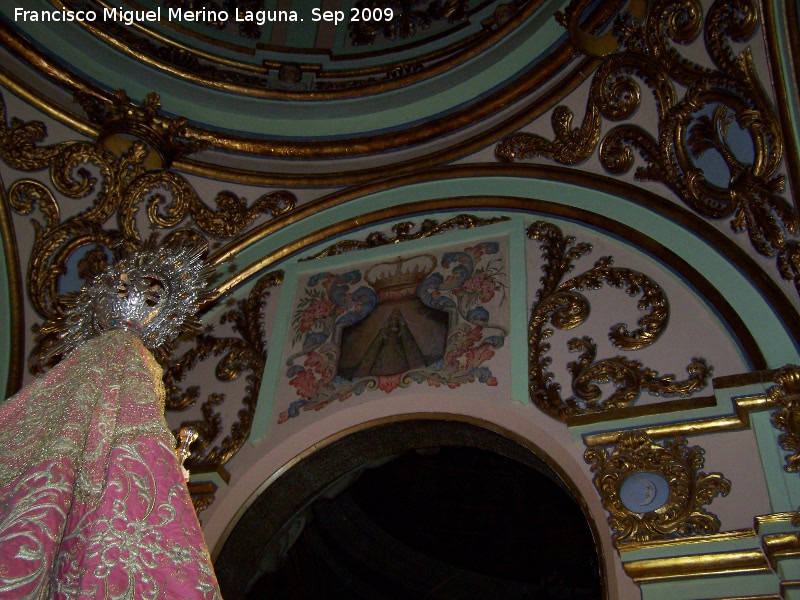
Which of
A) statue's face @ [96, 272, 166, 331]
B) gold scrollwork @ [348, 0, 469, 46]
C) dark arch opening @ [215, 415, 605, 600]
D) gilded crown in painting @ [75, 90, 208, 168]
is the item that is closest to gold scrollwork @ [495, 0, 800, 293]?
gold scrollwork @ [348, 0, 469, 46]

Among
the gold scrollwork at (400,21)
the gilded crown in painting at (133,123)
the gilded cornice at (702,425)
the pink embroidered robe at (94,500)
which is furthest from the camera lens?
the gold scrollwork at (400,21)

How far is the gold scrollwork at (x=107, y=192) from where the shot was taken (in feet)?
16.9

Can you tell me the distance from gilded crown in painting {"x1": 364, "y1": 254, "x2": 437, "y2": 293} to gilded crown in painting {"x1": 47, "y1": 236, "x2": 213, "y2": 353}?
171 cm

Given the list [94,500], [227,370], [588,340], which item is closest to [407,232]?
[227,370]

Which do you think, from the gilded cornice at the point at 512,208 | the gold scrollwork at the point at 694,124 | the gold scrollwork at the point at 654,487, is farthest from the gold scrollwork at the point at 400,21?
the gold scrollwork at the point at 654,487

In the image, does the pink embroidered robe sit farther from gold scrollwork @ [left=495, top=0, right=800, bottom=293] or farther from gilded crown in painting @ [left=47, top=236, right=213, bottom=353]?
gold scrollwork @ [left=495, top=0, right=800, bottom=293]

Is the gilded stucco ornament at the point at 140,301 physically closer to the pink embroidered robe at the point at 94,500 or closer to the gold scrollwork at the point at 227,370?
the pink embroidered robe at the point at 94,500

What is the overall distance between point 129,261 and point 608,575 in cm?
216

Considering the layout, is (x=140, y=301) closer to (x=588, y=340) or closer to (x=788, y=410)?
(x=588, y=340)

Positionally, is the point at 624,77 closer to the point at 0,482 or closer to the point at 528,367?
the point at 528,367

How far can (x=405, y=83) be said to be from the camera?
5531 mm

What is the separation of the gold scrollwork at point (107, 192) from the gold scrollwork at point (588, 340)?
1846 millimetres

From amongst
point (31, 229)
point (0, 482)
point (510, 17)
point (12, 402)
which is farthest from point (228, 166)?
point (0, 482)

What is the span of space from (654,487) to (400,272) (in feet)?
6.64
